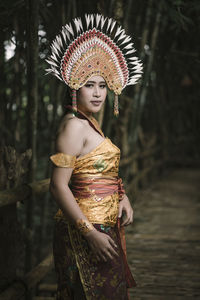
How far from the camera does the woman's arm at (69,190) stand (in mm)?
1454

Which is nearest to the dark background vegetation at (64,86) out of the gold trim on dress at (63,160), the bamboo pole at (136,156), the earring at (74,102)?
the bamboo pole at (136,156)

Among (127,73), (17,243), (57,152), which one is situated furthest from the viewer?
(17,243)

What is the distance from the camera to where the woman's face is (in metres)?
1.62

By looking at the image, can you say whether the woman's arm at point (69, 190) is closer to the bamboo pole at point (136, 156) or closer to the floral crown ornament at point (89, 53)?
the floral crown ornament at point (89, 53)

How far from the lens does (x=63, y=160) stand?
58.5 inches

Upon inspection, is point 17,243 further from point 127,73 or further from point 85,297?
point 127,73

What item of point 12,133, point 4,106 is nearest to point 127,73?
point 4,106

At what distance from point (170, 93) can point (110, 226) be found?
7.52 m

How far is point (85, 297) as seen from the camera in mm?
1534

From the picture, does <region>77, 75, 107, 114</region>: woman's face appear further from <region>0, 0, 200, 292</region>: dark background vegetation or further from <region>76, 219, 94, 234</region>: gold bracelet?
<region>76, 219, 94, 234</region>: gold bracelet

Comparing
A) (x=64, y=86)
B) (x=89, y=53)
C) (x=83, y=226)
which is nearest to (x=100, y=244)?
(x=83, y=226)

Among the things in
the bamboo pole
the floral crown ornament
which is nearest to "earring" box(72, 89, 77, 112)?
the floral crown ornament

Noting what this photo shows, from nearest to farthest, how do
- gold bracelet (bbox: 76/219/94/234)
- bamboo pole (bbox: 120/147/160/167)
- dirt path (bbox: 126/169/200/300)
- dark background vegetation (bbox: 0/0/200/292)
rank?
gold bracelet (bbox: 76/219/94/234) < dark background vegetation (bbox: 0/0/200/292) < dirt path (bbox: 126/169/200/300) < bamboo pole (bbox: 120/147/160/167)

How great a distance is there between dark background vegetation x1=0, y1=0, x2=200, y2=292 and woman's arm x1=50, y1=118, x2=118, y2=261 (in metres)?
0.26
